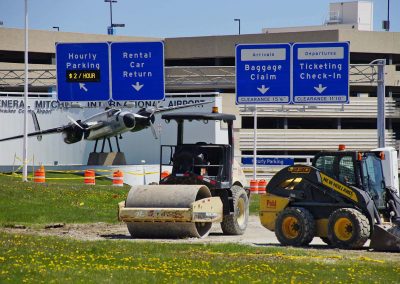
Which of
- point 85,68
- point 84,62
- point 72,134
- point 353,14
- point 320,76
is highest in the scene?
point 353,14

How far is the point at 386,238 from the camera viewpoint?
20953 millimetres

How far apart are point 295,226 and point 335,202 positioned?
1.00m

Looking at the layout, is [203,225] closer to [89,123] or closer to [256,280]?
[256,280]

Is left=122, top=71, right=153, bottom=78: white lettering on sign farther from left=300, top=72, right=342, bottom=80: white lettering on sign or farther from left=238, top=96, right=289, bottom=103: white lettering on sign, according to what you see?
left=300, top=72, right=342, bottom=80: white lettering on sign

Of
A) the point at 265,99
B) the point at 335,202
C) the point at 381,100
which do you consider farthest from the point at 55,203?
the point at 381,100

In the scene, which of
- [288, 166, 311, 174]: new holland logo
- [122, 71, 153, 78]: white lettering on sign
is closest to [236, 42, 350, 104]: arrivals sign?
[122, 71, 153, 78]: white lettering on sign

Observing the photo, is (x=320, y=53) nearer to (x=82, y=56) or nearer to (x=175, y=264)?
(x=82, y=56)

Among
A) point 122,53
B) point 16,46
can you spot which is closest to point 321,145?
point 16,46

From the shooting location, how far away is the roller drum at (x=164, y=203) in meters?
23.4

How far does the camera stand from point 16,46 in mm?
72875

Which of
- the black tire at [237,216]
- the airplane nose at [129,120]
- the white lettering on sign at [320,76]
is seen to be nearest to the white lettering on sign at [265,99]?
the white lettering on sign at [320,76]

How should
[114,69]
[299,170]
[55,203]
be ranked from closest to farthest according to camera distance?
1. [299,170]
2. [55,203]
3. [114,69]

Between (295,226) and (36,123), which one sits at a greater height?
(36,123)

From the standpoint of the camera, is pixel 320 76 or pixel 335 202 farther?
pixel 320 76
